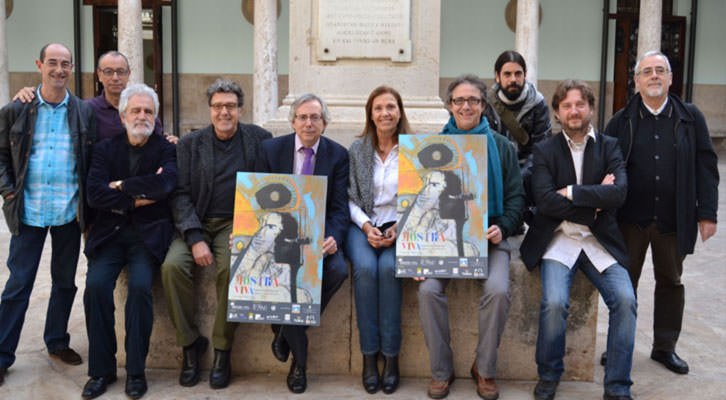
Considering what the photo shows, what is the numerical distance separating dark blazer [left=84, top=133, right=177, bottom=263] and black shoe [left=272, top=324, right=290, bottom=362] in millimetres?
716

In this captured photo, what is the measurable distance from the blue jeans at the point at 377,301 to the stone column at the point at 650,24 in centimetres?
1297

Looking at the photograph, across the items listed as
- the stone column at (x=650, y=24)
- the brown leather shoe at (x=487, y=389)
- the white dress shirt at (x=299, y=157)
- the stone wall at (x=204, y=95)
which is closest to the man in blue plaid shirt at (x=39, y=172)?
the white dress shirt at (x=299, y=157)

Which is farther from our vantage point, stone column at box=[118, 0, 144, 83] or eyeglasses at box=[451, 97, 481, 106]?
stone column at box=[118, 0, 144, 83]

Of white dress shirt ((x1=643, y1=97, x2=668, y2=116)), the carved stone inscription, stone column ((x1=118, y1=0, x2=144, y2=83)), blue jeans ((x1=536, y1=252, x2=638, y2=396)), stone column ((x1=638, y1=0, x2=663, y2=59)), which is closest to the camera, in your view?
blue jeans ((x1=536, y1=252, x2=638, y2=396))

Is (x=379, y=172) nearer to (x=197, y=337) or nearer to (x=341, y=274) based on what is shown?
(x=341, y=274)

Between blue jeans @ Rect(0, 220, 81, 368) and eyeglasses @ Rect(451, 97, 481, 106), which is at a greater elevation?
eyeglasses @ Rect(451, 97, 481, 106)

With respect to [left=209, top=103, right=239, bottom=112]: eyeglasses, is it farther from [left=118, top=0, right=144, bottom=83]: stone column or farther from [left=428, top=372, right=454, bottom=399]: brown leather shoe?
[left=118, top=0, right=144, bottom=83]: stone column

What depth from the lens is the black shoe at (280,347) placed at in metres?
3.39

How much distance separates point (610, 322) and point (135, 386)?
2.36 metres

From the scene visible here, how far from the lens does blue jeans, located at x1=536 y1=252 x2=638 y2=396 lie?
320 cm

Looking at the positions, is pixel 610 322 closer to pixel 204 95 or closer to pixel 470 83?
pixel 470 83

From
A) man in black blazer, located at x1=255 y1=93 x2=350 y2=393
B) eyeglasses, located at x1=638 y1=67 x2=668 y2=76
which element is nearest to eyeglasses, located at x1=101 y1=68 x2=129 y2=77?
man in black blazer, located at x1=255 y1=93 x2=350 y2=393

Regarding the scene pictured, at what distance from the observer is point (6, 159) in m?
3.50

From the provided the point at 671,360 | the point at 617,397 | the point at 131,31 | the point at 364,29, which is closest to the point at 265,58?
the point at 131,31
